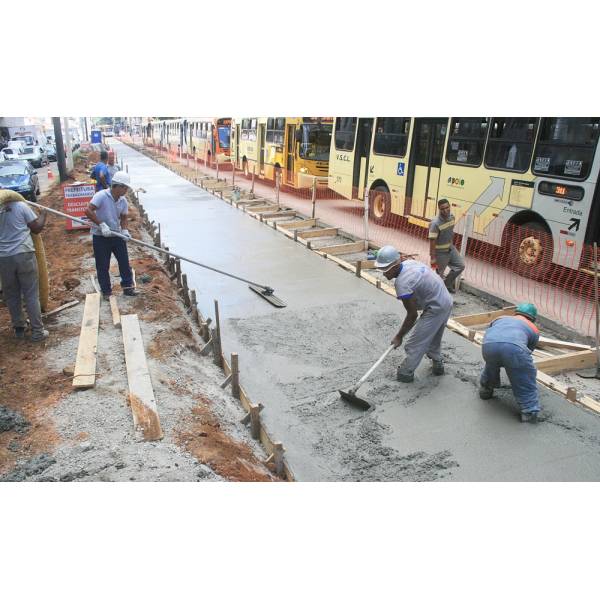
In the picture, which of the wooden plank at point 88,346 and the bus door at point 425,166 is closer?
the wooden plank at point 88,346

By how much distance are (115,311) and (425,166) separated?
7456 mm

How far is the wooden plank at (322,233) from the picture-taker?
11234mm

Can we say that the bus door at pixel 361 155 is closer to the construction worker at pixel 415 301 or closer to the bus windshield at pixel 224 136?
the construction worker at pixel 415 301

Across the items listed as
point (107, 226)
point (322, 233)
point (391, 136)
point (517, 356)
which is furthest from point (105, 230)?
point (391, 136)

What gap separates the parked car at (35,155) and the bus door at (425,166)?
923 inches

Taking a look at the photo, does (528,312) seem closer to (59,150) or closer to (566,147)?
(566,147)

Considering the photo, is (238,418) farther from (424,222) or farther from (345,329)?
(424,222)

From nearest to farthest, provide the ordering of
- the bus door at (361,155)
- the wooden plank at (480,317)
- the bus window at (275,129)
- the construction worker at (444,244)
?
Answer: the wooden plank at (480,317) → the construction worker at (444,244) → the bus door at (361,155) → the bus window at (275,129)

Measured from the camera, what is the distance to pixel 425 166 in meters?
10.7

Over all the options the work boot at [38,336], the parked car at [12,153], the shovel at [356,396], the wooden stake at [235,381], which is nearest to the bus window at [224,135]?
the parked car at [12,153]

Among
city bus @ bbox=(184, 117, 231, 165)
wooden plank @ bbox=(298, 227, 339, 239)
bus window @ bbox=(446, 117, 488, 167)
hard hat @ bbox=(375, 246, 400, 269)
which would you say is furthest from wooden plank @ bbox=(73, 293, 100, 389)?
city bus @ bbox=(184, 117, 231, 165)

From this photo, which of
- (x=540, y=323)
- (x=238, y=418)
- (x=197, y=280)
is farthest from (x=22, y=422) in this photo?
(x=540, y=323)

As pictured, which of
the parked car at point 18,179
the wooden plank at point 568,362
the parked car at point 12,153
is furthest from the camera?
the parked car at point 12,153

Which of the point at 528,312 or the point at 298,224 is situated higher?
the point at 528,312
